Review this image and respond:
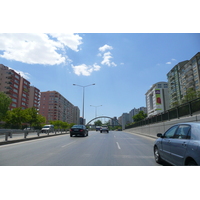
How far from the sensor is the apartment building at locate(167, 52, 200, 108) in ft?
229

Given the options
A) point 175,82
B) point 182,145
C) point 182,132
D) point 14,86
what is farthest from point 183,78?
point 182,145

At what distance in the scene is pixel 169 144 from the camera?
5.31m

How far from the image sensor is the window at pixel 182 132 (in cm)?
459

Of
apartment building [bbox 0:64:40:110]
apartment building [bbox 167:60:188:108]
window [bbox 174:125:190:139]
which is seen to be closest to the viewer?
window [bbox 174:125:190:139]

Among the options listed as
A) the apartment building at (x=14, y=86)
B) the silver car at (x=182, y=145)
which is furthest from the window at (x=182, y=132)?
the apartment building at (x=14, y=86)

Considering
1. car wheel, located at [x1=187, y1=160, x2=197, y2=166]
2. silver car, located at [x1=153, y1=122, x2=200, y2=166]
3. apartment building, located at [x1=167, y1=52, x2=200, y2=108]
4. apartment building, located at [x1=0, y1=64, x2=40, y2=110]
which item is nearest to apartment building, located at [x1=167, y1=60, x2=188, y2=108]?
apartment building, located at [x1=167, y1=52, x2=200, y2=108]

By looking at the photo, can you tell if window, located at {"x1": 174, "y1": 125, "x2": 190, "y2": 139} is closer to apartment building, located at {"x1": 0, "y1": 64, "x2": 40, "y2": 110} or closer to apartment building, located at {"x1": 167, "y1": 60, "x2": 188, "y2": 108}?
apartment building, located at {"x1": 0, "y1": 64, "x2": 40, "y2": 110}

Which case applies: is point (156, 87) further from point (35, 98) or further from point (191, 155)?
point (191, 155)

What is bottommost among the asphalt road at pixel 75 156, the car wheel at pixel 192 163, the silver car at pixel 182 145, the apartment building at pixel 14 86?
the asphalt road at pixel 75 156

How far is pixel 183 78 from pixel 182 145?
85.5 m

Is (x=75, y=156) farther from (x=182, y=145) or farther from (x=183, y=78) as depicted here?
(x=183, y=78)

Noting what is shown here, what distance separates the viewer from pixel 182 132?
482cm

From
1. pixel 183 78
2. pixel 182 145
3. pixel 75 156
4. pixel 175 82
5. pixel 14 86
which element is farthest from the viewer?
pixel 175 82

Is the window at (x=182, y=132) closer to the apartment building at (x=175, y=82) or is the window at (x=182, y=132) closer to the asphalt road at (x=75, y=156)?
the asphalt road at (x=75, y=156)
